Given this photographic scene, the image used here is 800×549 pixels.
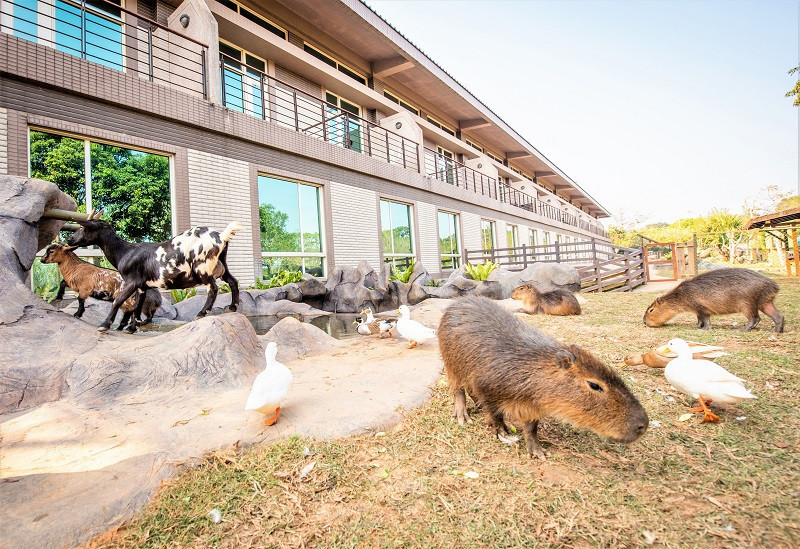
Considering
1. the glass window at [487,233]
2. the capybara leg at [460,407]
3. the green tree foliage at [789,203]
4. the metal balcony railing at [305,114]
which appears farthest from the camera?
the green tree foliage at [789,203]

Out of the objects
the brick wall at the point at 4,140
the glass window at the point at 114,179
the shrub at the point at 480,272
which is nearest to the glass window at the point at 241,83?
the glass window at the point at 114,179

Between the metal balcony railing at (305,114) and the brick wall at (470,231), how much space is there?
4.33 metres

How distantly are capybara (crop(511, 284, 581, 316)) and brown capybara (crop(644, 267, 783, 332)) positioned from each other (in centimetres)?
195

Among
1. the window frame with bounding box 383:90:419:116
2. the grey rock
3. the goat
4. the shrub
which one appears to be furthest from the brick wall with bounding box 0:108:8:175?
the window frame with bounding box 383:90:419:116

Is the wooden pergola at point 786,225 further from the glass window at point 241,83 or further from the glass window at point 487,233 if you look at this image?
the glass window at point 241,83

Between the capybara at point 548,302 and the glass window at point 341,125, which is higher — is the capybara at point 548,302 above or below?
below

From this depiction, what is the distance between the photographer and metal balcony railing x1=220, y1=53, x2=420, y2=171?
10.5 meters

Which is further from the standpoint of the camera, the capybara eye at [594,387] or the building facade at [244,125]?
the building facade at [244,125]

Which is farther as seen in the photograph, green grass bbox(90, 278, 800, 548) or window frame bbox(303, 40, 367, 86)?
window frame bbox(303, 40, 367, 86)

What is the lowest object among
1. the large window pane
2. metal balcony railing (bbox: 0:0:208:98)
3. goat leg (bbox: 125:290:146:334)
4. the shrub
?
goat leg (bbox: 125:290:146:334)

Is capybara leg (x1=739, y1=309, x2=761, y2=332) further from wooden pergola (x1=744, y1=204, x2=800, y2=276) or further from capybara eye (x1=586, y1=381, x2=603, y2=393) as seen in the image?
wooden pergola (x1=744, y1=204, x2=800, y2=276)

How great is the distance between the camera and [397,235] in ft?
51.0

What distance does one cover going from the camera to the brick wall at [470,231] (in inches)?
755

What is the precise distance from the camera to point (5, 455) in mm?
2068
